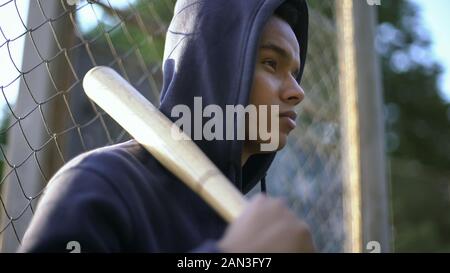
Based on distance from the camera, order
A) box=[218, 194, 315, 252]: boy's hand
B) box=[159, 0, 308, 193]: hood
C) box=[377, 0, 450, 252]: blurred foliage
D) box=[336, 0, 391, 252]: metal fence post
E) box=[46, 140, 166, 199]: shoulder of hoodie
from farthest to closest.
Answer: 1. box=[377, 0, 450, 252]: blurred foliage
2. box=[336, 0, 391, 252]: metal fence post
3. box=[159, 0, 308, 193]: hood
4. box=[46, 140, 166, 199]: shoulder of hoodie
5. box=[218, 194, 315, 252]: boy's hand

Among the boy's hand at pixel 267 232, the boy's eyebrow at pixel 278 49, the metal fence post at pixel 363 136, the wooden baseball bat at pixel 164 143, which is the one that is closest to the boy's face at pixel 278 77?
the boy's eyebrow at pixel 278 49

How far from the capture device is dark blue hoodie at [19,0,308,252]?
637mm

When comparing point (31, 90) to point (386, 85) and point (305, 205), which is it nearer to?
point (305, 205)

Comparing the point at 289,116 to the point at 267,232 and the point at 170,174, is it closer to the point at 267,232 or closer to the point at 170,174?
the point at 170,174

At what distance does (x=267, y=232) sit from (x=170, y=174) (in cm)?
25

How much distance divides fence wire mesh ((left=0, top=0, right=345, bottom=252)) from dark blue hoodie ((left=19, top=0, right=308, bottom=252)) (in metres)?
0.22

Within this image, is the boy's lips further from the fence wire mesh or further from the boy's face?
the fence wire mesh

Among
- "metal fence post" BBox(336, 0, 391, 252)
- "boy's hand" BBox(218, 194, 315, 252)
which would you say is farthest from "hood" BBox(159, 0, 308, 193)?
"metal fence post" BBox(336, 0, 391, 252)

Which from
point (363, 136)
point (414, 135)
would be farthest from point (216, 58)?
point (414, 135)

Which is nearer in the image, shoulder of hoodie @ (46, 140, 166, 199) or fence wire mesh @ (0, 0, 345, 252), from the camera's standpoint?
shoulder of hoodie @ (46, 140, 166, 199)

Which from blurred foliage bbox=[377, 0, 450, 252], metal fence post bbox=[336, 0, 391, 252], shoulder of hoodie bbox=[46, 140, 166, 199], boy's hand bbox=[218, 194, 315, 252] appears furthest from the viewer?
blurred foliage bbox=[377, 0, 450, 252]

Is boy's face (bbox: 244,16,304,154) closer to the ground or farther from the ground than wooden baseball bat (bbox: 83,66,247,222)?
farther from the ground

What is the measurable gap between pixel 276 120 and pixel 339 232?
1438mm

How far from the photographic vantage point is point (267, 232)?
58cm
